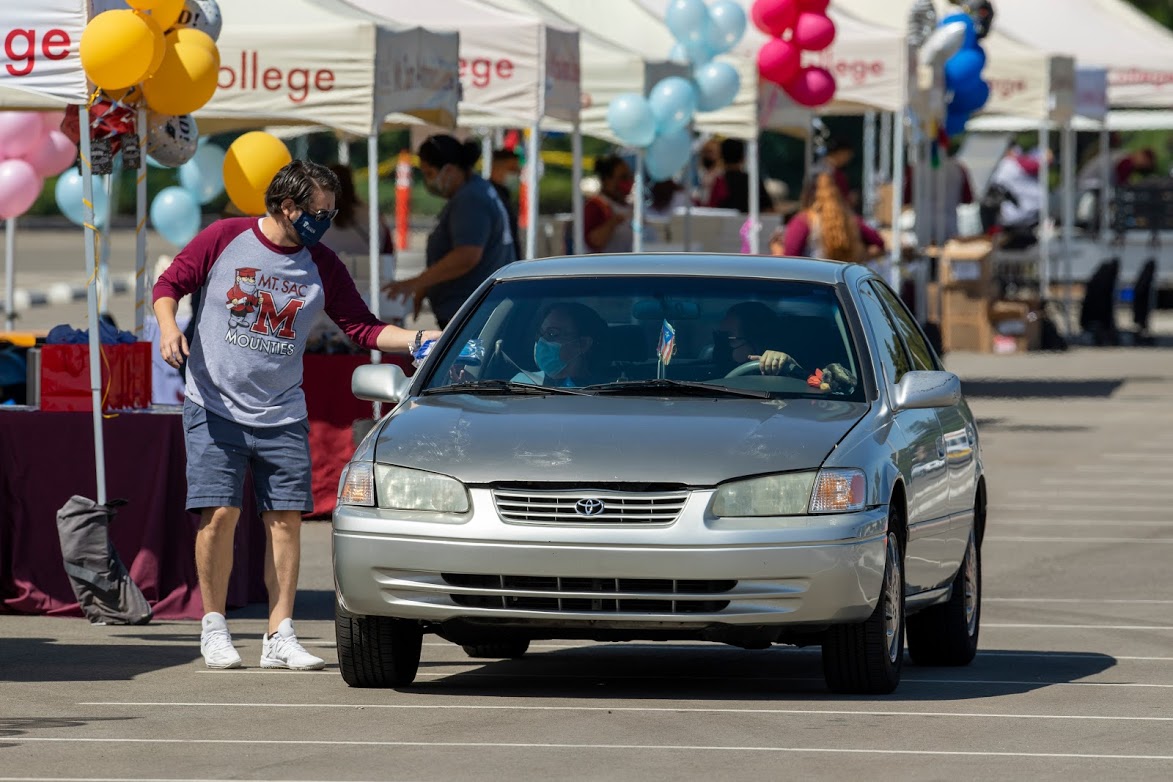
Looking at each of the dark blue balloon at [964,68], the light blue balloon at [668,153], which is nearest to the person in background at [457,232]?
the light blue balloon at [668,153]

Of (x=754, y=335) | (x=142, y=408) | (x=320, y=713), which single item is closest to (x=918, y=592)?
(x=754, y=335)

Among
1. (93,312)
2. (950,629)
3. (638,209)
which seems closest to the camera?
(950,629)

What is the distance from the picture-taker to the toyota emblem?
7.38m

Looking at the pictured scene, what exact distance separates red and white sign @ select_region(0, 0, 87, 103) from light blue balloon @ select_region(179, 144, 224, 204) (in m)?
12.1

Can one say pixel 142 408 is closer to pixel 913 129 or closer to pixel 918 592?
pixel 918 592

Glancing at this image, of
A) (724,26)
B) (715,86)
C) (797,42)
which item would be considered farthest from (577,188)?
(797,42)

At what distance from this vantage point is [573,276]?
8711mm

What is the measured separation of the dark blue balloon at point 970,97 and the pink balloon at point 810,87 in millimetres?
4856

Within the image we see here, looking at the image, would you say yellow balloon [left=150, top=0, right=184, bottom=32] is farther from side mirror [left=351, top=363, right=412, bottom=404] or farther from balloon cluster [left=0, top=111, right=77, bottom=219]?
balloon cluster [left=0, top=111, right=77, bottom=219]

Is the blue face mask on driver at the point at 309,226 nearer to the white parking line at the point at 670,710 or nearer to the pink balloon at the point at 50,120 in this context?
the white parking line at the point at 670,710

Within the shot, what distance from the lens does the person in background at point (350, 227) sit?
51.4ft

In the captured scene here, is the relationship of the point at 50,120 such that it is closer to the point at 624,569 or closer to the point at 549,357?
the point at 549,357

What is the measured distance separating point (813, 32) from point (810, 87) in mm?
450

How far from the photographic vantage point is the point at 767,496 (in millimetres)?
7434
